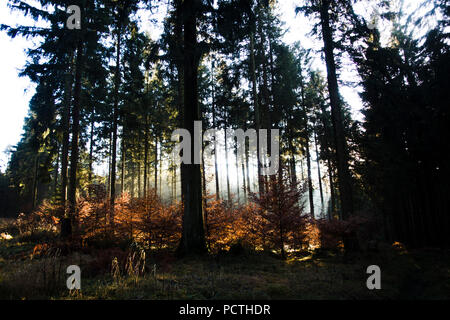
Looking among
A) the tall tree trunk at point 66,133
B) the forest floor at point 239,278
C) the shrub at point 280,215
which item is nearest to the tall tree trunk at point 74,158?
the tall tree trunk at point 66,133

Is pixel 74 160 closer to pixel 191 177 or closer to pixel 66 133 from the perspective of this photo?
pixel 66 133

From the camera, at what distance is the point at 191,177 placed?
8.44m

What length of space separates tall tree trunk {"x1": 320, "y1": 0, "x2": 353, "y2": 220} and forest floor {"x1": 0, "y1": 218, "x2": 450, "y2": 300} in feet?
7.35

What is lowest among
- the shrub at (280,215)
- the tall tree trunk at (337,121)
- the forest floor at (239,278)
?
the forest floor at (239,278)

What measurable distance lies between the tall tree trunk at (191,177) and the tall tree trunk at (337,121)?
234 inches

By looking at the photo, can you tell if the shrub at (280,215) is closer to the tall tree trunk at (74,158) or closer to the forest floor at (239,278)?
the forest floor at (239,278)

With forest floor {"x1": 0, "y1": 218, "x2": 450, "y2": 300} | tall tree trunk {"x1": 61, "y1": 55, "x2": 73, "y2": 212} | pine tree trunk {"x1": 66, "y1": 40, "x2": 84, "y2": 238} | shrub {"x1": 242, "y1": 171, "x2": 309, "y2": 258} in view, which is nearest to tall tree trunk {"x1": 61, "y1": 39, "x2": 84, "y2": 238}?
pine tree trunk {"x1": 66, "y1": 40, "x2": 84, "y2": 238}

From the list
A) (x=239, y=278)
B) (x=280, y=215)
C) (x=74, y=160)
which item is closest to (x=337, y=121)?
(x=280, y=215)

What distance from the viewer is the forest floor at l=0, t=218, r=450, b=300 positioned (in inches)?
159

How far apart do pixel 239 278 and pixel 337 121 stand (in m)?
7.90

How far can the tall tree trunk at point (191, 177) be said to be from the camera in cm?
801

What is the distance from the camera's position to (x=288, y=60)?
15.9m
